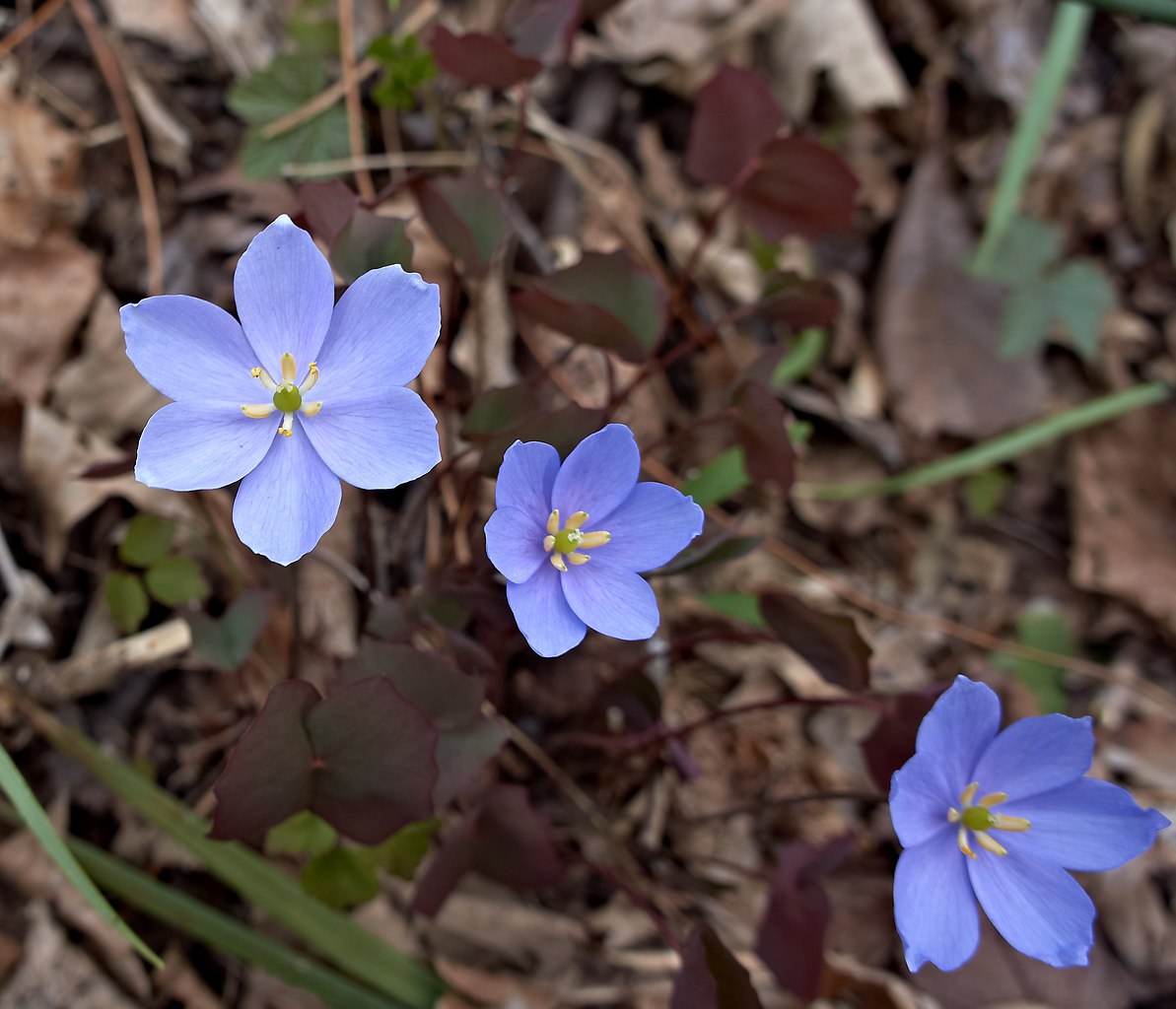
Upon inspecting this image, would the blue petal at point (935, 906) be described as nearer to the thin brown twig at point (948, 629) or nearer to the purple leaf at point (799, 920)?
the purple leaf at point (799, 920)

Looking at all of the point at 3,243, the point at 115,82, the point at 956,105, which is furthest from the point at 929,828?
the point at 956,105

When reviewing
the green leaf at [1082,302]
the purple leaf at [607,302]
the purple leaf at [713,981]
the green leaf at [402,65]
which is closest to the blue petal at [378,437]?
the purple leaf at [607,302]

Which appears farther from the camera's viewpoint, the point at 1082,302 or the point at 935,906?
the point at 1082,302

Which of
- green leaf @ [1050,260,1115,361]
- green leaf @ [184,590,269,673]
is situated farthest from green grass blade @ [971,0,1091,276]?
green leaf @ [184,590,269,673]

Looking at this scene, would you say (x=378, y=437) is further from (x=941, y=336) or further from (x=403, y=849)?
(x=941, y=336)

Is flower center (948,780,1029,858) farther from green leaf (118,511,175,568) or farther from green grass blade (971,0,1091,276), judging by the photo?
green grass blade (971,0,1091,276)

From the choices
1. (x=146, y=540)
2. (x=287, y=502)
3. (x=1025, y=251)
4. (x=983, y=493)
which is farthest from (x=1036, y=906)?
(x=1025, y=251)
